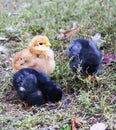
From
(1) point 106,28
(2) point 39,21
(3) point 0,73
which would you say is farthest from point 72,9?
(3) point 0,73

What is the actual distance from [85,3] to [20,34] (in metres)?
1.13

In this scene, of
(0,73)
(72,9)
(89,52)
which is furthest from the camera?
(72,9)

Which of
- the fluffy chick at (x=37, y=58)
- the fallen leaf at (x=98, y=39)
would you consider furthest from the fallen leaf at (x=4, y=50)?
the fallen leaf at (x=98, y=39)

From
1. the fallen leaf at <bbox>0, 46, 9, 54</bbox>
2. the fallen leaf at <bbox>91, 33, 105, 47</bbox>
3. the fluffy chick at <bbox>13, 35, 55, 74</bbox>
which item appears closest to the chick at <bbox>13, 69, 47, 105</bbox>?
the fluffy chick at <bbox>13, 35, 55, 74</bbox>

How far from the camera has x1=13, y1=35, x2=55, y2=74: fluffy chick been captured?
3.36 metres

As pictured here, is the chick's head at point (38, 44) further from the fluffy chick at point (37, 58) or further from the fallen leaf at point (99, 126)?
the fallen leaf at point (99, 126)

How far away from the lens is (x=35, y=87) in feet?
10.0

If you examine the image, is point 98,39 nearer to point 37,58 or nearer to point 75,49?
point 75,49

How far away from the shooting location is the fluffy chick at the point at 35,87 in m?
3.04

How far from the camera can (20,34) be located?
4594 mm

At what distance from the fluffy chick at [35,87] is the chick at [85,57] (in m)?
0.40

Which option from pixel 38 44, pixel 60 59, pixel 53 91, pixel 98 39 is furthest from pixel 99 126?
pixel 98 39

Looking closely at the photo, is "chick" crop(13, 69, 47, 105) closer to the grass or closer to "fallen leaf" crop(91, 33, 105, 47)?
the grass

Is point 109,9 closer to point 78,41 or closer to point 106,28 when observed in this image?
point 106,28
